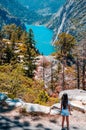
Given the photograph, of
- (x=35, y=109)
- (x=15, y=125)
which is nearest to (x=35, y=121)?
(x=15, y=125)

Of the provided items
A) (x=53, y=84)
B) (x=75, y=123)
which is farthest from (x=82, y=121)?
(x=53, y=84)

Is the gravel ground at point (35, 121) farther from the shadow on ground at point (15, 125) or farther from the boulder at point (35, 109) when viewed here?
the boulder at point (35, 109)

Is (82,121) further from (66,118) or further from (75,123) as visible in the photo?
(66,118)

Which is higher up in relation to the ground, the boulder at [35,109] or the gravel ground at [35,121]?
the boulder at [35,109]

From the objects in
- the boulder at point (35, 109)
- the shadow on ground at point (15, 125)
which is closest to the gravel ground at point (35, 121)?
the shadow on ground at point (15, 125)

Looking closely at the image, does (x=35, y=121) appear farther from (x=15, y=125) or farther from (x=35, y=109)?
(x=35, y=109)

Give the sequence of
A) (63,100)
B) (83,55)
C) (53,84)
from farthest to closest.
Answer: (53,84) < (83,55) < (63,100)

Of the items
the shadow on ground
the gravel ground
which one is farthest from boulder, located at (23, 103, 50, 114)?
the shadow on ground

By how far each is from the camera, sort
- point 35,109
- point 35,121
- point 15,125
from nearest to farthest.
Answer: point 15,125 → point 35,121 → point 35,109

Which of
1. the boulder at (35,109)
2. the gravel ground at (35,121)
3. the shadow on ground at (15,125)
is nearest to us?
the shadow on ground at (15,125)
